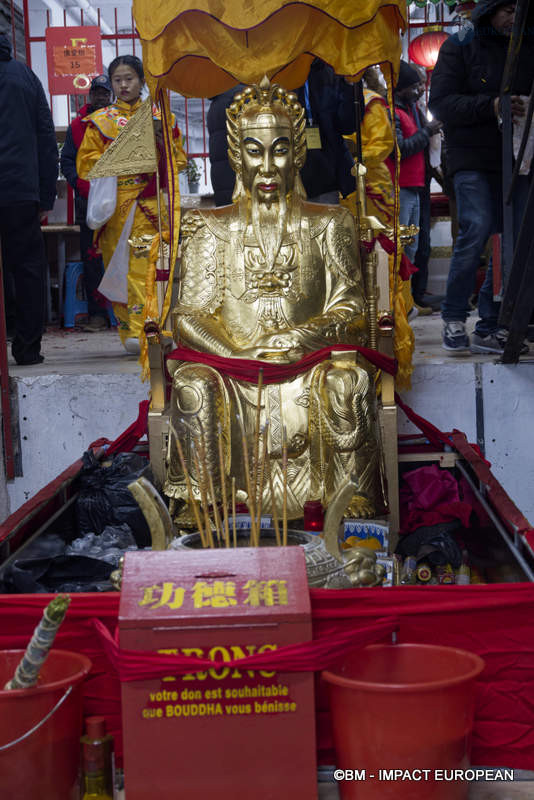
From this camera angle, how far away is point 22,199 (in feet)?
16.2

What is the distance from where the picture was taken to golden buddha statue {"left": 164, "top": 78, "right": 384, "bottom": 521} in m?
3.34

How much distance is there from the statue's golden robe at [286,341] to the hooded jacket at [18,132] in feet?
4.77

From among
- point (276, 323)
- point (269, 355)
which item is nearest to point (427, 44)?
point (276, 323)

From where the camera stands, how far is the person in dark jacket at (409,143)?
5.95 meters

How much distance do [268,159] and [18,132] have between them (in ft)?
6.25

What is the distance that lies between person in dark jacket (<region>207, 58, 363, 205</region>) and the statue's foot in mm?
2019

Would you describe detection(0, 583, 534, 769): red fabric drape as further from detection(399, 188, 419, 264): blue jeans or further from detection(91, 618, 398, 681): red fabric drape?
detection(399, 188, 419, 264): blue jeans

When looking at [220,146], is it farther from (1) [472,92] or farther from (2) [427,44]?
(2) [427,44]

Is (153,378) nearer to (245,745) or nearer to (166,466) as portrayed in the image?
(166,466)

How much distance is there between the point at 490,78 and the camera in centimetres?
454

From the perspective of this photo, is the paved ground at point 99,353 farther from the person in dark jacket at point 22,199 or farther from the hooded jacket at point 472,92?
the hooded jacket at point 472,92

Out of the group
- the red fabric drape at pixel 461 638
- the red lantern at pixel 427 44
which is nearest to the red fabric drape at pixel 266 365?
the red fabric drape at pixel 461 638

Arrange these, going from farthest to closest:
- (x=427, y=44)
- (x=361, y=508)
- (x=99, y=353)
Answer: (x=427, y=44), (x=99, y=353), (x=361, y=508)

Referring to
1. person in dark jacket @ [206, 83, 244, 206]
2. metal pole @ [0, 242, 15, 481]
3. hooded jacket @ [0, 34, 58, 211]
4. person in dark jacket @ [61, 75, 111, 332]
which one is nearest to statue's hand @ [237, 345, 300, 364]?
metal pole @ [0, 242, 15, 481]
